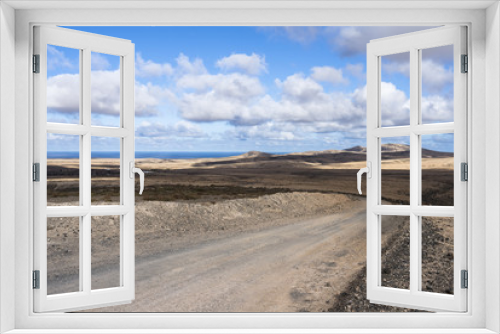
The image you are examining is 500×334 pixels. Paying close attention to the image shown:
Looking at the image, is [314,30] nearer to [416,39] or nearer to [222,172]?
[222,172]

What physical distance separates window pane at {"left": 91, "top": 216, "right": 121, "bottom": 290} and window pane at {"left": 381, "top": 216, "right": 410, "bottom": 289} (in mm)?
5032

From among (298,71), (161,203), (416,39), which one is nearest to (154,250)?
(161,203)

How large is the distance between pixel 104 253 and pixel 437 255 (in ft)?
20.1

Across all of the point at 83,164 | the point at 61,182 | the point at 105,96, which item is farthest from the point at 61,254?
the point at 83,164

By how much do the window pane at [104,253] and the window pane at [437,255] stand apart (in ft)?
18.2

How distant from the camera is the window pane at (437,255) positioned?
6.70 meters

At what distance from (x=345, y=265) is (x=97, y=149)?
5.36 m

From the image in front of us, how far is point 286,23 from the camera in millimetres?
2014

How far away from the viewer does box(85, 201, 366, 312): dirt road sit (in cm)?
750

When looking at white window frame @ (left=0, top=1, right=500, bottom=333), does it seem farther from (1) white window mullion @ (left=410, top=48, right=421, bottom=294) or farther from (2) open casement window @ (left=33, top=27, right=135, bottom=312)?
(1) white window mullion @ (left=410, top=48, right=421, bottom=294)

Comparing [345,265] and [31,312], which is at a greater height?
[31,312]

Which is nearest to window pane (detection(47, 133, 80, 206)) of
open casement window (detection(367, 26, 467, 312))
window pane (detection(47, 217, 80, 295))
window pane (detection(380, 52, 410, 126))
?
window pane (detection(47, 217, 80, 295))

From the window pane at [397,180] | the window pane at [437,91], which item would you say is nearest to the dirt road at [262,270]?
the window pane at [397,180]

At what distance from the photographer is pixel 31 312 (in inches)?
77.5
